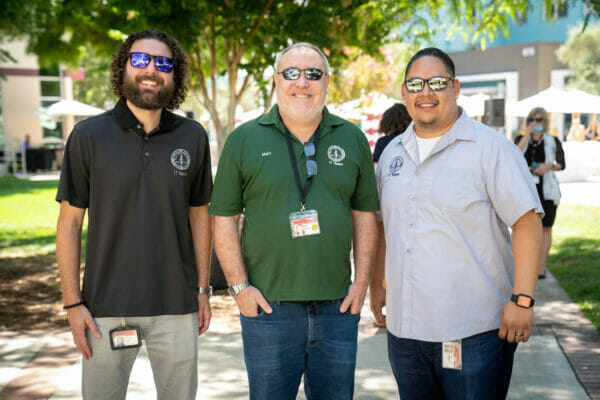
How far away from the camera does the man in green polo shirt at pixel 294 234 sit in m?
2.88

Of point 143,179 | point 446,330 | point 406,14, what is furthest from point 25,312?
point 406,14

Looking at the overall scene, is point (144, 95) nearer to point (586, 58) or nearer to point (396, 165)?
point (396, 165)

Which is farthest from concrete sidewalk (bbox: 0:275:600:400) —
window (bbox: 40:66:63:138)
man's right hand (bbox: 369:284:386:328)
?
window (bbox: 40:66:63:138)

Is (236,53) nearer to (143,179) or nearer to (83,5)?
(83,5)

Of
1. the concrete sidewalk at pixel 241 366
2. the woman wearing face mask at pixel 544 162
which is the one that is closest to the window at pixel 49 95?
the woman wearing face mask at pixel 544 162

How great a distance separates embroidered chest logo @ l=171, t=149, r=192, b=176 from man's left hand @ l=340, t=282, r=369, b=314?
0.95 m

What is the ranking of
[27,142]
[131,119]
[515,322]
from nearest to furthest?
[515,322], [131,119], [27,142]

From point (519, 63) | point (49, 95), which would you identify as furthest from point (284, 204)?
point (519, 63)

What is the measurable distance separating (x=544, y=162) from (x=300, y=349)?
6337 millimetres

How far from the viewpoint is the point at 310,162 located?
2.90 meters

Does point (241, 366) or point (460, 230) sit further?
point (241, 366)

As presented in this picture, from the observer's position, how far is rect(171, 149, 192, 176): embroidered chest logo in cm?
301

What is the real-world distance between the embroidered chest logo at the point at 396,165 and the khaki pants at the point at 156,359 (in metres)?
1.18

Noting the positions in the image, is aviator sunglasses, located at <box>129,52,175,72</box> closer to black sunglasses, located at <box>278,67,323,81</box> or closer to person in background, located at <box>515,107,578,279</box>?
black sunglasses, located at <box>278,67,323,81</box>
